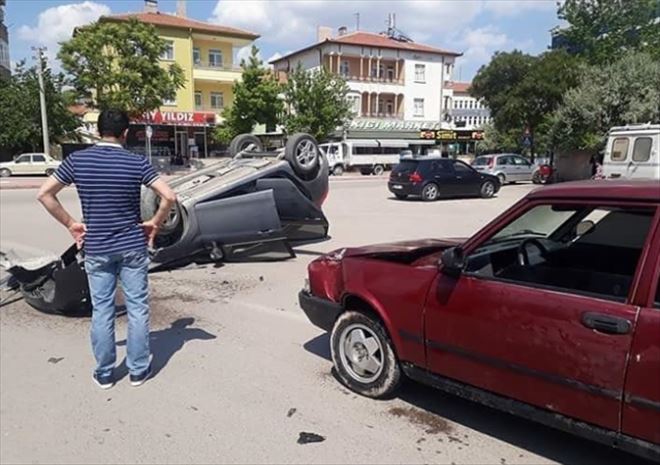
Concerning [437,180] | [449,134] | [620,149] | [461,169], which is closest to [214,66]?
[449,134]

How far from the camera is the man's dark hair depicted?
3.54m

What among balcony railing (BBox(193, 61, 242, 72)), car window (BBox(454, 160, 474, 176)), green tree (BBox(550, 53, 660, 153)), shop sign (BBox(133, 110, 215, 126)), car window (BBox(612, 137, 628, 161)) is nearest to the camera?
car window (BBox(612, 137, 628, 161))

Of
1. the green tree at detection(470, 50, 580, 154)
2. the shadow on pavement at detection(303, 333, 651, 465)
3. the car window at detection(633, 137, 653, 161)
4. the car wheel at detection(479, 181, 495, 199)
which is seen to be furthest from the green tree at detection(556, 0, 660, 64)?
the shadow on pavement at detection(303, 333, 651, 465)

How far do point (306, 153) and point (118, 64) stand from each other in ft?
80.4

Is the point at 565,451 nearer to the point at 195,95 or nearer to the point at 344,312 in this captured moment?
the point at 344,312

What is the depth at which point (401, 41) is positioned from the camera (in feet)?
187

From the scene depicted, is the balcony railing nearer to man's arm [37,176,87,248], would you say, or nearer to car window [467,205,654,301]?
man's arm [37,176,87,248]

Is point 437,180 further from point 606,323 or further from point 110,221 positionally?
point 606,323

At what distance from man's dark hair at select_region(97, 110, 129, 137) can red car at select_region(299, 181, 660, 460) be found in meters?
1.70

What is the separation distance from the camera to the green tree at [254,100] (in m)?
37.7

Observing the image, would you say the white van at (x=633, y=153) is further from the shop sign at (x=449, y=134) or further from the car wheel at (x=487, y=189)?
the shop sign at (x=449, y=134)

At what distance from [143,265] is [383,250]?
5.75 ft

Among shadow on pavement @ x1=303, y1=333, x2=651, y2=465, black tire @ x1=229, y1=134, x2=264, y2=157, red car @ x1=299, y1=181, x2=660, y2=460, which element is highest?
black tire @ x1=229, y1=134, x2=264, y2=157

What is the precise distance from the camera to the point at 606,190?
2676 millimetres
